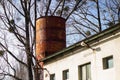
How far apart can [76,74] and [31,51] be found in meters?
12.1

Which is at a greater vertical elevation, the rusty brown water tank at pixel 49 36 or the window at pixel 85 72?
the rusty brown water tank at pixel 49 36

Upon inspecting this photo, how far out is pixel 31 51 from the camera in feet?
107

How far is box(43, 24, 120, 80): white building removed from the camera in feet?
58.2

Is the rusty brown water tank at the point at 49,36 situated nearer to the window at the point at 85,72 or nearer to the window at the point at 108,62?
the window at the point at 85,72

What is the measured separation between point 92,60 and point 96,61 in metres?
0.44

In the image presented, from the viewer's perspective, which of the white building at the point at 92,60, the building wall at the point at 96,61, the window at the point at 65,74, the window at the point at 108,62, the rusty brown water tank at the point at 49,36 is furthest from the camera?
the rusty brown water tank at the point at 49,36

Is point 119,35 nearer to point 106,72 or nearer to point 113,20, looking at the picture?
point 106,72

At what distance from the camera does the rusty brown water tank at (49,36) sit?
27.4 metres

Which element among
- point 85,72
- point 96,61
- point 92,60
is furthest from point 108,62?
point 85,72

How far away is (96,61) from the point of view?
19250mm

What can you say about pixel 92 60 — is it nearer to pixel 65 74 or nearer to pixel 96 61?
pixel 96 61

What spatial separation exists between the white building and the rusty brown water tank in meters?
2.92

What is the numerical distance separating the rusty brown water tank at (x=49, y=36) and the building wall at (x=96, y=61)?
3479mm

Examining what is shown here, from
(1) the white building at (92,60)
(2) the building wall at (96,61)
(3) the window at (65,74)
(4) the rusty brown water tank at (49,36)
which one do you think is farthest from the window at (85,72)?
(4) the rusty brown water tank at (49,36)
